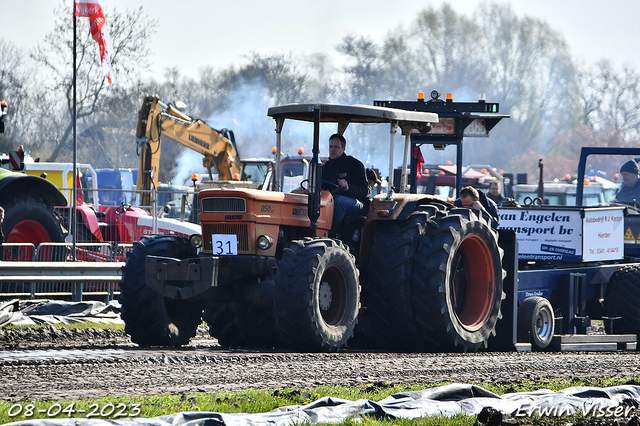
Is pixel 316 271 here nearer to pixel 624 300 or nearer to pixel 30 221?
pixel 624 300

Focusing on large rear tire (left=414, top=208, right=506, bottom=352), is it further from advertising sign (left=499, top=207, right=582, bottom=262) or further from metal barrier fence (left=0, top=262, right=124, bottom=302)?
metal barrier fence (left=0, top=262, right=124, bottom=302)

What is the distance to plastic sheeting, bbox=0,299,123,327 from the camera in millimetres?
10625

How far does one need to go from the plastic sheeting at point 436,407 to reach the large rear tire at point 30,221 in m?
10.7

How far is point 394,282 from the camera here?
878 centimetres

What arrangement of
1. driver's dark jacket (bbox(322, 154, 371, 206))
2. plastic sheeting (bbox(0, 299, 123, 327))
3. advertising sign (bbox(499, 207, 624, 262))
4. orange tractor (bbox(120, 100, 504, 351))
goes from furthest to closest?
advertising sign (bbox(499, 207, 624, 262)), plastic sheeting (bbox(0, 299, 123, 327)), driver's dark jacket (bbox(322, 154, 371, 206)), orange tractor (bbox(120, 100, 504, 351))

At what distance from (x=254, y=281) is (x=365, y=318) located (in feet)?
4.46

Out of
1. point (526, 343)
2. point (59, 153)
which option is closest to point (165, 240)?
point (526, 343)

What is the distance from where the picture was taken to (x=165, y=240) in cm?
877

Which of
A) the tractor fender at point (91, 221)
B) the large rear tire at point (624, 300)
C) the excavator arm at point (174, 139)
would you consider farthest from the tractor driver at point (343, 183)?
the excavator arm at point (174, 139)

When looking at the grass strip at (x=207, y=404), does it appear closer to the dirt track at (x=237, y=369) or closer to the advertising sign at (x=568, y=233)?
the dirt track at (x=237, y=369)

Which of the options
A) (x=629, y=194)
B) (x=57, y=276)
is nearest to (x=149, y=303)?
(x=57, y=276)

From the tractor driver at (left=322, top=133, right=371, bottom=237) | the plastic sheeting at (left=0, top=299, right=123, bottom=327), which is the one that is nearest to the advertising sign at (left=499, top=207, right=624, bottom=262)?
the tractor driver at (left=322, top=133, right=371, bottom=237)

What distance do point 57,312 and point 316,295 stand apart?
5.10m

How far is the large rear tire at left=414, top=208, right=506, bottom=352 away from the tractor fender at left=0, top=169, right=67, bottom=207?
26.1 feet
